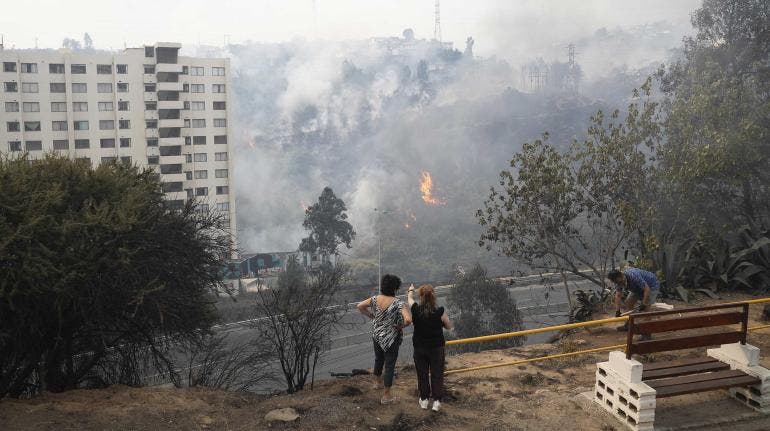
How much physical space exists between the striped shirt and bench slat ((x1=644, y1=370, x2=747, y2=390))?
106 inches

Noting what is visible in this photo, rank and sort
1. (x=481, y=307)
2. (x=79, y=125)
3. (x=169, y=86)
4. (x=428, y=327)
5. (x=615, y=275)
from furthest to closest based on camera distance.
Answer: (x=169, y=86) → (x=79, y=125) → (x=481, y=307) → (x=615, y=275) → (x=428, y=327)

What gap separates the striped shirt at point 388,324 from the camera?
22.4 ft

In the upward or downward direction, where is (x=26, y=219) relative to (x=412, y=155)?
downward

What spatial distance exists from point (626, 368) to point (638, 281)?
2884 millimetres

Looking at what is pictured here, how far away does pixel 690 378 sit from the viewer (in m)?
6.46

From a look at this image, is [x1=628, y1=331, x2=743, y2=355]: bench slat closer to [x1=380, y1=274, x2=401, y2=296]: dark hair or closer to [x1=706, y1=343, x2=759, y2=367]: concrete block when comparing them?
[x1=706, y1=343, x2=759, y2=367]: concrete block

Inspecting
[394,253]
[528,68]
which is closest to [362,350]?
[394,253]

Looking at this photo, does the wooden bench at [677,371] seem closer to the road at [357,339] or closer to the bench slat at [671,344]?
the bench slat at [671,344]

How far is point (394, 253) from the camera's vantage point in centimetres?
7975

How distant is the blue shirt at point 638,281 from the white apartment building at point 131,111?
4693cm

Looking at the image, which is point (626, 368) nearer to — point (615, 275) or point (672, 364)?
point (672, 364)

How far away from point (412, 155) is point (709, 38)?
93881 mm

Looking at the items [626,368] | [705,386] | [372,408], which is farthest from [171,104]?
[705,386]

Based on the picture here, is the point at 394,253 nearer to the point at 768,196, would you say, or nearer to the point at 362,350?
the point at 362,350
